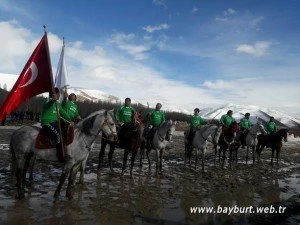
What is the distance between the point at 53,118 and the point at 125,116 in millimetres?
4710

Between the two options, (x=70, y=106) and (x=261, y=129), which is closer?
(x=70, y=106)

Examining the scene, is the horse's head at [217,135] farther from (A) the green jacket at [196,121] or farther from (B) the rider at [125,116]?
(B) the rider at [125,116]

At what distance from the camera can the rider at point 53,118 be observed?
372 inches

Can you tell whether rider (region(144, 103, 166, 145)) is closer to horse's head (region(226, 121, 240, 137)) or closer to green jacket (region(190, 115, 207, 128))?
green jacket (region(190, 115, 207, 128))

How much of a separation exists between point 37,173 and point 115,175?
2871mm

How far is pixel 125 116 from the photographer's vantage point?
1419cm

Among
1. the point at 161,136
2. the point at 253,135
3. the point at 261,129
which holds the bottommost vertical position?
the point at 161,136

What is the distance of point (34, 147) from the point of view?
31.3ft

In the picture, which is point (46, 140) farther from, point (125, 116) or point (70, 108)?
point (125, 116)

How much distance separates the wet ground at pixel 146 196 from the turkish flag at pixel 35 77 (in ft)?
9.02

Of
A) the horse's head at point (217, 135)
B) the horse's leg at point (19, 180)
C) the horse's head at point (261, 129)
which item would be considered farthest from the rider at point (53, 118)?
the horse's head at point (261, 129)

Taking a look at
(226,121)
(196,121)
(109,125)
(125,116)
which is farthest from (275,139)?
(109,125)

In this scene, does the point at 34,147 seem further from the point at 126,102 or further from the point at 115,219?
the point at 126,102

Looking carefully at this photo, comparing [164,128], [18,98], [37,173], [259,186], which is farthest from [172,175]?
[18,98]
